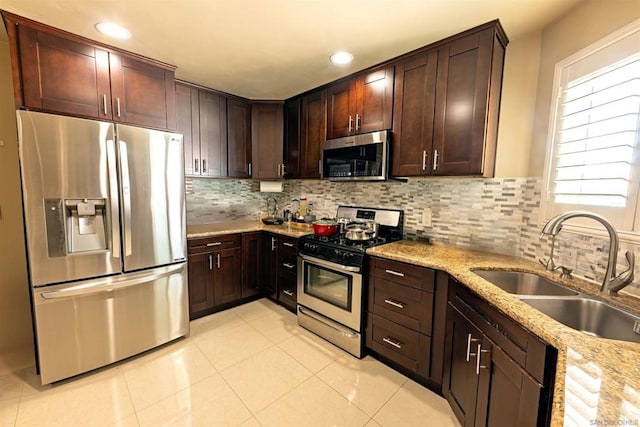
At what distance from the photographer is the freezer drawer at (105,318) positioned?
5.59 ft

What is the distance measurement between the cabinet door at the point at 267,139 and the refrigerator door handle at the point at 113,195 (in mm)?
1500

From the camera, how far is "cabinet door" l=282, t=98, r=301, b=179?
2998 millimetres

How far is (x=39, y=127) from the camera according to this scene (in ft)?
5.26

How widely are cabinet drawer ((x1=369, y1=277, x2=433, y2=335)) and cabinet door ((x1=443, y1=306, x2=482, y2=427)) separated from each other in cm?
16

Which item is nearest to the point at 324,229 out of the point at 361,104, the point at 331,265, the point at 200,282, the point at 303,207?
the point at 331,265

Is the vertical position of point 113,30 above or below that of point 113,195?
above

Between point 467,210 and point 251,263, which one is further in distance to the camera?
point 251,263

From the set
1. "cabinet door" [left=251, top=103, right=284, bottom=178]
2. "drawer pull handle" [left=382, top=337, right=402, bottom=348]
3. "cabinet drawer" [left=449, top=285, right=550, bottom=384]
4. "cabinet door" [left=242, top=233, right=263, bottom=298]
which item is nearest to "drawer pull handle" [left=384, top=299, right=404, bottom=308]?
"drawer pull handle" [left=382, top=337, right=402, bottom=348]

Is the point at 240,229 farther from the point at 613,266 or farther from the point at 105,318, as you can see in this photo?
the point at 613,266

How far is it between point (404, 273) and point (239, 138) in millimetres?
2364

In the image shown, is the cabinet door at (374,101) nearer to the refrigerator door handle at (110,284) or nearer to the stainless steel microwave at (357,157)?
the stainless steel microwave at (357,157)

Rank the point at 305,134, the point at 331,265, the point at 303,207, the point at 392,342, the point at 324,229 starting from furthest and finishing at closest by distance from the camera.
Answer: the point at 303,207 → the point at 305,134 → the point at 324,229 → the point at 331,265 → the point at 392,342

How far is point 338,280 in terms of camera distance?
2.22 m

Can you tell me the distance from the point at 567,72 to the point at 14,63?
3.38m
